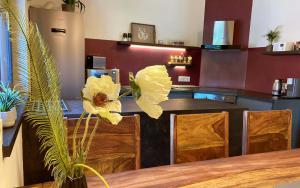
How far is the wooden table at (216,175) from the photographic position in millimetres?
1044

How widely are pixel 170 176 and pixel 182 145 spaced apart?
0.31m

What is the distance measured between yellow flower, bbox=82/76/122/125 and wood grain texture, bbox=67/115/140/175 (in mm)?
610

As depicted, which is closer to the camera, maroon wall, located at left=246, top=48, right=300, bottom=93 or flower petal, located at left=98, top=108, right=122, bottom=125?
flower petal, located at left=98, top=108, right=122, bottom=125

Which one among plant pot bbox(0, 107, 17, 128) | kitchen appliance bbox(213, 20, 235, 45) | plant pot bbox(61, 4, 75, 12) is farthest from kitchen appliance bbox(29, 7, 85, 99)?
kitchen appliance bbox(213, 20, 235, 45)

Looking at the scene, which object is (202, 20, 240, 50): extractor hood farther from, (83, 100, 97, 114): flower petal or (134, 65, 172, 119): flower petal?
(83, 100, 97, 114): flower petal

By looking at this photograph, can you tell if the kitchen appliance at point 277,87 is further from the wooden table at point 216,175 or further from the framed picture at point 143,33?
the wooden table at point 216,175

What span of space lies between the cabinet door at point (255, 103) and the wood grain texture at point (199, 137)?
1897mm

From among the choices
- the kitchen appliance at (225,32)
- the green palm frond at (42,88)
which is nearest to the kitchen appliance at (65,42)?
the kitchen appliance at (225,32)

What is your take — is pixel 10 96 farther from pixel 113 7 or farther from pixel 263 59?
pixel 263 59

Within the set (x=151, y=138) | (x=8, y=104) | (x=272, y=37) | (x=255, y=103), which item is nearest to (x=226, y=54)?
(x=272, y=37)

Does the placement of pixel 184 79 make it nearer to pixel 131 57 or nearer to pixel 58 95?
pixel 131 57

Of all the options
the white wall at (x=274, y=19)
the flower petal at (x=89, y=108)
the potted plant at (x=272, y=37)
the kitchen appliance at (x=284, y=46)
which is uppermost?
the white wall at (x=274, y=19)

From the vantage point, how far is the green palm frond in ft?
2.01

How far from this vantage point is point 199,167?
1224 mm
